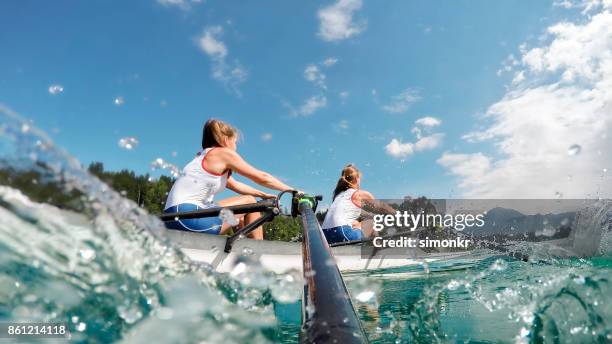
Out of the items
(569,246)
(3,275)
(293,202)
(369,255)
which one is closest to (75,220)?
→ (3,275)

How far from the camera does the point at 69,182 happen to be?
136cm

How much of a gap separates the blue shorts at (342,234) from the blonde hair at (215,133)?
4.51 metres

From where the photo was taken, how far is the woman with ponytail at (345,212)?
9367 millimetres

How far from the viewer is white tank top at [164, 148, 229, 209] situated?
17.2 ft

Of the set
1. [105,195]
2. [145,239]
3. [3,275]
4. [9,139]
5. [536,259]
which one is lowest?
[536,259]

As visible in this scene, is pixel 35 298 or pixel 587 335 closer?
pixel 587 335

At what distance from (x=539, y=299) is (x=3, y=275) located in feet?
8.43

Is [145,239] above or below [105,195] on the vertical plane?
below

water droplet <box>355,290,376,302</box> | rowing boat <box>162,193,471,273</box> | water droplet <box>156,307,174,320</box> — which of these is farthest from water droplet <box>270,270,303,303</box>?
rowing boat <box>162,193,471,273</box>

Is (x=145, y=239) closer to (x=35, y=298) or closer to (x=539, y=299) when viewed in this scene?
(x=35, y=298)

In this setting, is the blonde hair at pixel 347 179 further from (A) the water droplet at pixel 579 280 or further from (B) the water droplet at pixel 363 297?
(A) the water droplet at pixel 579 280

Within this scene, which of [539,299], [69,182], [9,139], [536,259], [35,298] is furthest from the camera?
[536,259]

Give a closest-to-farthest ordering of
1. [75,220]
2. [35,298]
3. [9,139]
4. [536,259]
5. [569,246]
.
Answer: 1. [9,139]
2. [75,220]
3. [35,298]
4. [536,259]
5. [569,246]

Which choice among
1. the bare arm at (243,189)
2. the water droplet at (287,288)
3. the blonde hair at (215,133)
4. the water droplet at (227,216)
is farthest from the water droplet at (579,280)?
the bare arm at (243,189)
